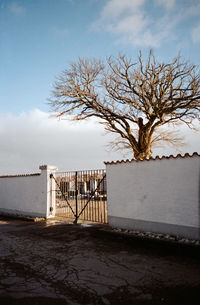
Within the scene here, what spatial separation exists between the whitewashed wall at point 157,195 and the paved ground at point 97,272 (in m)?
0.85

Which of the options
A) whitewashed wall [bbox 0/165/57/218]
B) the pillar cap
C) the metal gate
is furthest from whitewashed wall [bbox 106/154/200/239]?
whitewashed wall [bbox 0/165/57/218]

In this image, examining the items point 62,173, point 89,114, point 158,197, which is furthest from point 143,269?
point 89,114

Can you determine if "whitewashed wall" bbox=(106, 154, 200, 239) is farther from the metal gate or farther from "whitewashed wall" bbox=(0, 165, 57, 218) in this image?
"whitewashed wall" bbox=(0, 165, 57, 218)

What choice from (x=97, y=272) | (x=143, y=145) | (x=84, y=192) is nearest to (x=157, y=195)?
(x=97, y=272)

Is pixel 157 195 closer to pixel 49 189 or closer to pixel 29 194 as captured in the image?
pixel 49 189

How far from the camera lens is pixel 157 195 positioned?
22.1 feet

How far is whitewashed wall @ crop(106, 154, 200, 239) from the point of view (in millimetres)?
6052

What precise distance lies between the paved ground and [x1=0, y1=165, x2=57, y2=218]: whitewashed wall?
425 centimetres

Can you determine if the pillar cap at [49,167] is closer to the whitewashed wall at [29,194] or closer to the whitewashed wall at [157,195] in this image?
the whitewashed wall at [29,194]

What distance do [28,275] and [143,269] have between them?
7.40 ft

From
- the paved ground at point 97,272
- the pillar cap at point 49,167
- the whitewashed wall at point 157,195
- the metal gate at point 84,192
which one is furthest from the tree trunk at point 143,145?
the paved ground at point 97,272

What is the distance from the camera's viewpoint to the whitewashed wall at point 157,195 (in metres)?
Result: 6.05

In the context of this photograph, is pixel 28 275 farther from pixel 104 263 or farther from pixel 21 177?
pixel 21 177

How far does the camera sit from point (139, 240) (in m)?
6.30
